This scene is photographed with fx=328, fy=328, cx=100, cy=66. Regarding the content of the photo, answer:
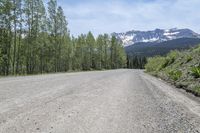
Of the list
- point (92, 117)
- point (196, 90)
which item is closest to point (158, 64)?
point (196, 90)

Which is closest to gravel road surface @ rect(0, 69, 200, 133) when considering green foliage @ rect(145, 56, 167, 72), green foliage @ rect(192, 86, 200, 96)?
green foliage @ rect(192, 86, 200, 96)

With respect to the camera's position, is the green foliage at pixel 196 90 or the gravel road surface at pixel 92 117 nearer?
the gravel road surface at pixel 92 117

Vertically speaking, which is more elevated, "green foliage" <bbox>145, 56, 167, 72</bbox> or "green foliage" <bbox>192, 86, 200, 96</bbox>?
"green foliage" <bbox>145, 56, 167, 72</bbox>

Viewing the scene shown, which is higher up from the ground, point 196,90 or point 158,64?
point 158,64

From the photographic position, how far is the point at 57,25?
57.4 m

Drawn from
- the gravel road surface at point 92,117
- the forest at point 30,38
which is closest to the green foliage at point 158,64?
the forest at point 30,38

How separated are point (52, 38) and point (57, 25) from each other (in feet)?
8.20

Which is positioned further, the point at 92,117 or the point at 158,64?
the point at 158,64

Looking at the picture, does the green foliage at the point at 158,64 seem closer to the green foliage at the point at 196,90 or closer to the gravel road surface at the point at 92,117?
the green foliage at the point at 196,90

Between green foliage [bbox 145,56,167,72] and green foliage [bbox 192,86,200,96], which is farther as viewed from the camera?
green foliage [bbox 145,56,167,72]

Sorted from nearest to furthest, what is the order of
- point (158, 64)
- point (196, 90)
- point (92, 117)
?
point (92, 117)
point (196, 90)
point (158, 64)

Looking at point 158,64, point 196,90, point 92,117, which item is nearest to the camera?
point 92,117

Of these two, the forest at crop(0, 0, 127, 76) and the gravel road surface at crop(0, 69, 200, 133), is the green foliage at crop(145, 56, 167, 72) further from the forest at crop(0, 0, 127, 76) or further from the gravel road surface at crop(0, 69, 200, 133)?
the gravel road surface at crop(0, 69, 200, 133)

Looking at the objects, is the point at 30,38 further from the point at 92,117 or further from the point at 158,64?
the point at 92,117
